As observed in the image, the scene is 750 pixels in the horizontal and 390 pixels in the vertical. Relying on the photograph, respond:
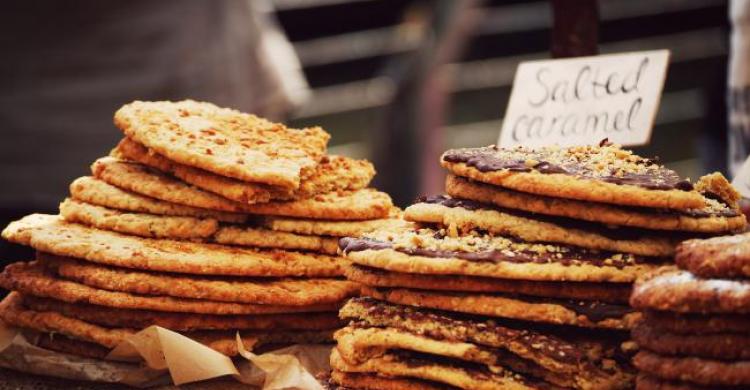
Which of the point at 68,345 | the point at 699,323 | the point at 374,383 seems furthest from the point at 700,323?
the point at 68,345

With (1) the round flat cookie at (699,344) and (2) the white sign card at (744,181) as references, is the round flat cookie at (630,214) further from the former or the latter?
(2) the white sign card at (744,181)

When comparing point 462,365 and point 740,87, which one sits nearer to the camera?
point 462,365

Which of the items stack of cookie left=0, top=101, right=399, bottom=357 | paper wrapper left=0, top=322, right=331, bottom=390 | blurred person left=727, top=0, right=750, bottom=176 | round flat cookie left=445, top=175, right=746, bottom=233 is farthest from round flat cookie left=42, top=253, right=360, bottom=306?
blurred person left=727, top=0, right=750, bottom=176

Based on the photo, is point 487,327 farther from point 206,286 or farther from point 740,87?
point 740,87

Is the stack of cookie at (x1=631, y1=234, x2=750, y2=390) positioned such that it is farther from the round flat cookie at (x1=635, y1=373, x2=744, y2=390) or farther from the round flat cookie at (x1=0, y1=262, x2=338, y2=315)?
the round flat cookie at (x1=0, y1=262, x2=338, y2=315)

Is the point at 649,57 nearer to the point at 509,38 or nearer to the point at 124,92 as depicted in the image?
the point at 124,92

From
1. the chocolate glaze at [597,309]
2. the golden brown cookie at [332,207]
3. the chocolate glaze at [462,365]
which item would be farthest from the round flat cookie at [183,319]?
the chocolate glaze at [597,309]

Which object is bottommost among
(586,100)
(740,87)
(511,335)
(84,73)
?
(511,335)

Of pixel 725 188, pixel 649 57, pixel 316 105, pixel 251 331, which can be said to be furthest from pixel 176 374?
pixel 316 105
